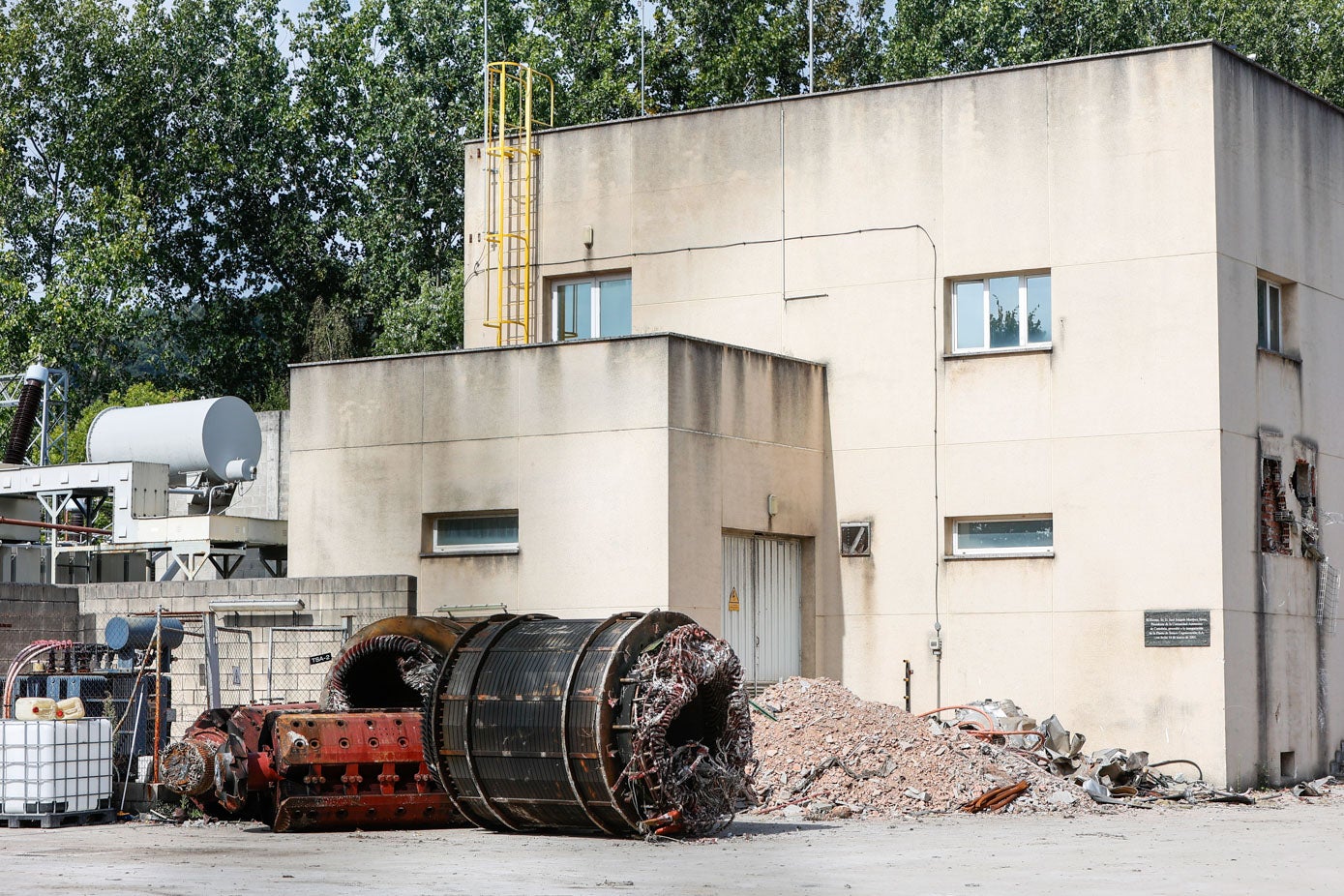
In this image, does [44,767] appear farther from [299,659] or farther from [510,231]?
[510,231]

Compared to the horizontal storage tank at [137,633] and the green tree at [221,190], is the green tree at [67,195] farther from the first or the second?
the horizontal storage tank at [137,633]

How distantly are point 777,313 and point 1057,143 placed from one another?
4.35m

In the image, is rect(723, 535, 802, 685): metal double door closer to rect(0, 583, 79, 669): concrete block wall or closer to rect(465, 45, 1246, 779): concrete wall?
rect(465, 45, 1246, 779): concrete wall

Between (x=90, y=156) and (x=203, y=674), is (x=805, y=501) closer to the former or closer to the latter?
(x=203, y=674)

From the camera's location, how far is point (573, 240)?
27344 millimetres

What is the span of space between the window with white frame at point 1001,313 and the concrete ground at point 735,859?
24.3 feet

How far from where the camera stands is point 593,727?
16.1 metres

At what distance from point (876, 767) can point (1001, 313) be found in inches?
289

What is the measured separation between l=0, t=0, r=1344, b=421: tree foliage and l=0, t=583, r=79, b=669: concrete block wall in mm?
23812

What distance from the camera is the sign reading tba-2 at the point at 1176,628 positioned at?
22531 millimetres

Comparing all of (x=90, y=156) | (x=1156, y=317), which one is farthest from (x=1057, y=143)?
(x=90, y=156)

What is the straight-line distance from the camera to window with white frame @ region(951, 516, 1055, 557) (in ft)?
78.4

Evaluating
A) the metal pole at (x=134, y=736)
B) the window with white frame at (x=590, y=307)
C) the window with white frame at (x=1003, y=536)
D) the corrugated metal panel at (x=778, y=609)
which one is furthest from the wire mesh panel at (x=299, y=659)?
the window with white frame at (x=1003, y=536)

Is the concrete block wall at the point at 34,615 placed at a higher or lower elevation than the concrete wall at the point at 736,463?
lower
